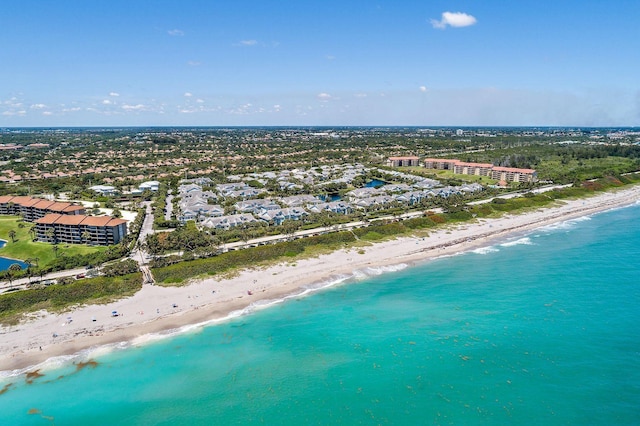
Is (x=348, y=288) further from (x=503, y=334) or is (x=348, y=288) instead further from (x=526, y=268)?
(x=526, y=268)

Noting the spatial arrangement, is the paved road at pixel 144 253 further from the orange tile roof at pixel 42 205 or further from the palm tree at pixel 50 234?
the orange tile roof at pixel 42 205

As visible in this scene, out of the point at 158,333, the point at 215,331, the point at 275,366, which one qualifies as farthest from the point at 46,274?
the point at 275,366

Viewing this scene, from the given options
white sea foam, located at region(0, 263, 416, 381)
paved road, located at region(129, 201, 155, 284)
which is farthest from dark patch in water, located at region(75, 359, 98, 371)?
paved road, located at region(129, 201, 155, 284)

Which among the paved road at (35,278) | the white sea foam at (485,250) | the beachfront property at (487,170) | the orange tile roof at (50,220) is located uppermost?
the beachfront property at (487,170)

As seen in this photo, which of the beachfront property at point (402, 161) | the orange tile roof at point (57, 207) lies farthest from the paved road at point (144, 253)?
the beachfront property at point (402, 161)

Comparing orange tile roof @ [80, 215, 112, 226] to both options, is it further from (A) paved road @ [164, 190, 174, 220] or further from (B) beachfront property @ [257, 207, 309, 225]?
(B) beachfront property @ [257, 207, 309, 225]

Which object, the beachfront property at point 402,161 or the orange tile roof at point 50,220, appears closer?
the orange tile roof at point 50,220

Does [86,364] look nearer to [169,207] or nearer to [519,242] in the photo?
[169,207]
